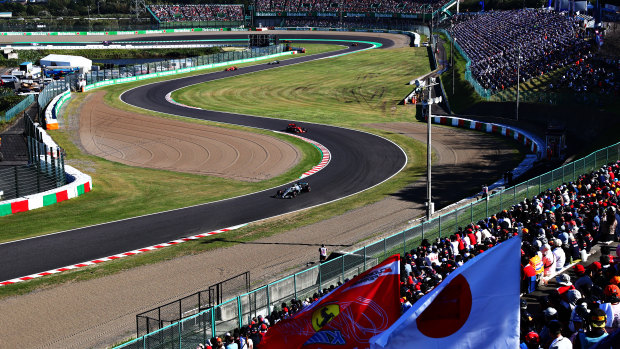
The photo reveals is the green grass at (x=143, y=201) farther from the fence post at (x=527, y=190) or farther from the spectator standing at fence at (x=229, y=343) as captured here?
the spectator standing at fence at (x=229, y=343)

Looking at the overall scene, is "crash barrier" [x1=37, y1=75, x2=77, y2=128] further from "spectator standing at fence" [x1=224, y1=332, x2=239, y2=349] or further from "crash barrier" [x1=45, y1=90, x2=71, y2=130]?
"spectator standing at fence" [x1=224, y1=332, x2=239, y2=349]

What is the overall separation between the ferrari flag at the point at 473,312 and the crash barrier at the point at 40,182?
3022cm

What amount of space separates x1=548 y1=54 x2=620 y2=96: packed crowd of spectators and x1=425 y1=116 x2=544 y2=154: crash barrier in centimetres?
583

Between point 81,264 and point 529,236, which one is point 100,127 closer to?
point 81,264

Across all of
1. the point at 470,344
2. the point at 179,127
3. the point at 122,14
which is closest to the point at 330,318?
the point at 470,344

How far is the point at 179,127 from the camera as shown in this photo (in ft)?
191

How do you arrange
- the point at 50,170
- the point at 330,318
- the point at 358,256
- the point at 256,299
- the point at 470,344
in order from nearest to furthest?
1. the point at 470,344
2. the point at 330,318
3. the point at 256,299
4. the point at 358,256
5. the point at 50,170

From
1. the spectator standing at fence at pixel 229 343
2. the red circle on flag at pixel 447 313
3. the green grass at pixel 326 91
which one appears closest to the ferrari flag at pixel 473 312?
the red circle on flag at pixel 447 313

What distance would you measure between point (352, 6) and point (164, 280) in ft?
429

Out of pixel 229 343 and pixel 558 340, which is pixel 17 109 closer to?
pixel 229 343

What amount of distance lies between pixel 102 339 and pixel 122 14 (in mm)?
169129

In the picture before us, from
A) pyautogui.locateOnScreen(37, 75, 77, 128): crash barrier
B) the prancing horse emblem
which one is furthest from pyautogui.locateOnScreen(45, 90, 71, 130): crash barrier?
the prancing horse emblem

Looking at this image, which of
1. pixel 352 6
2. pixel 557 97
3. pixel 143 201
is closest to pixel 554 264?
pixel 143 201

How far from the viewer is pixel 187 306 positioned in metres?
22.4
